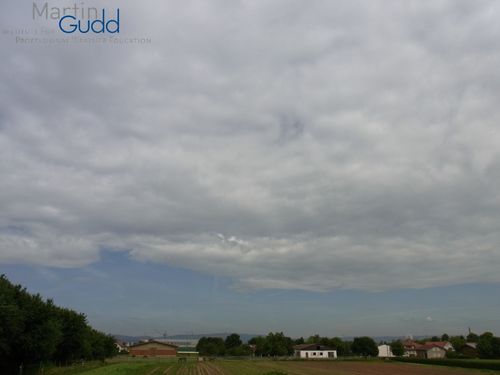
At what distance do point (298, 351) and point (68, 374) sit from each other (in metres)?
133

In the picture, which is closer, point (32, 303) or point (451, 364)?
point (32, 303)

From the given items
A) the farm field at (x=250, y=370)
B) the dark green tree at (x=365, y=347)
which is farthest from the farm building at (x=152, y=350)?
the farm field at (x=250, y=370)

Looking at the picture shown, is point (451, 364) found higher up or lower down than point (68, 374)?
lower down

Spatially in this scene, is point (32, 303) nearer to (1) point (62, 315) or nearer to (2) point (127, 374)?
(2) point (127, 374)

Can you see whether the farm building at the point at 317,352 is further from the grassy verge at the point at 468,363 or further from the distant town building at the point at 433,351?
the grassy verge at the point at 468,363

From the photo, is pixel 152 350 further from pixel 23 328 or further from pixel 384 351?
pixel 23 328

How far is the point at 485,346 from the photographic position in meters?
140

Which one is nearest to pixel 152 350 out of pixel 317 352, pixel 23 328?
pixel 317 352

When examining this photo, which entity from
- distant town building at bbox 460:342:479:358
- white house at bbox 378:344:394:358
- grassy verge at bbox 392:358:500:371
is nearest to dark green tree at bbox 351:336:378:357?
white house at bbox 378:344:394:358

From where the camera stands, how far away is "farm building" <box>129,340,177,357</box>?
187 metres

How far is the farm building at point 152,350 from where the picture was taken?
613ft

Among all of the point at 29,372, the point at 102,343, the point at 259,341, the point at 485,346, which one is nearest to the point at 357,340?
the point at 259,341

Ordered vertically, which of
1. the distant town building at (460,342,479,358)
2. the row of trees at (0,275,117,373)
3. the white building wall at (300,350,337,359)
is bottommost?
the white building wall at (300,350,337,359)

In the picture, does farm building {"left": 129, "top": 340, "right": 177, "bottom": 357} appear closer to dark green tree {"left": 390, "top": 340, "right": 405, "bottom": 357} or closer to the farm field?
dark green tree {"left": 390, "top": 340, "right": 405, "bottom": 357}
